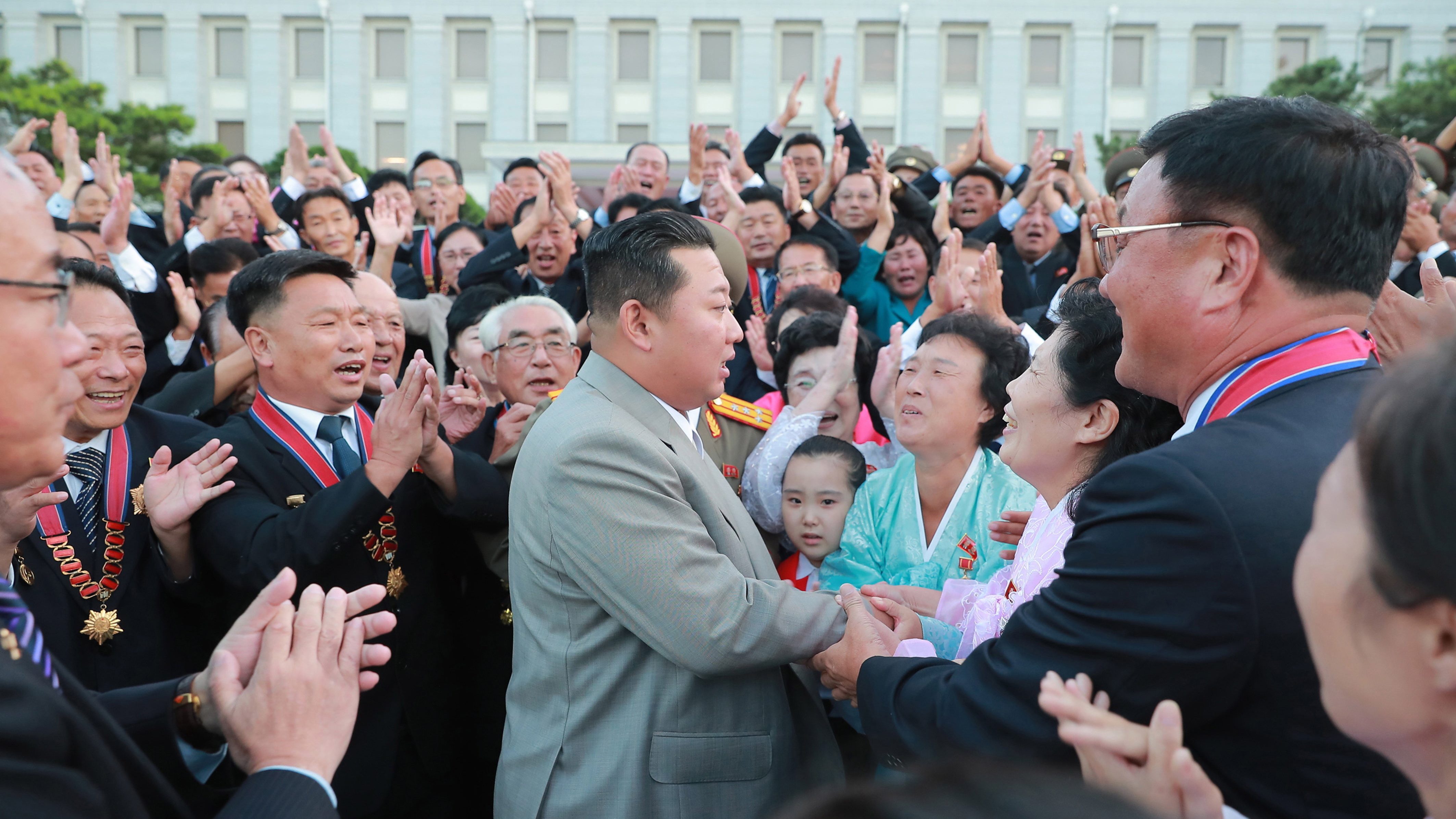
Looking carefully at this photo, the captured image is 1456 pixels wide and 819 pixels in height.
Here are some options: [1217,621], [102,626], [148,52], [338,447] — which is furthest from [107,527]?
[148,52]

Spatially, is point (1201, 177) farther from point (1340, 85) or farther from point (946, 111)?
point (946, 111)

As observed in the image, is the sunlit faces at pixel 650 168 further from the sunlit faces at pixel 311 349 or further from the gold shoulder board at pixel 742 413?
the sunlit faces at pixel 311 349

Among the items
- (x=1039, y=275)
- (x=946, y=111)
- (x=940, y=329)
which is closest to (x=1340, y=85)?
(x=946, y=111)

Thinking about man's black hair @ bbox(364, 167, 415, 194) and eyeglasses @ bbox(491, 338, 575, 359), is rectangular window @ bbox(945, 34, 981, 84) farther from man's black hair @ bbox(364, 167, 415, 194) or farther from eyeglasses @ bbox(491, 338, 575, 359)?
eyeglasses @ bbox(491, 338, 575, 359)

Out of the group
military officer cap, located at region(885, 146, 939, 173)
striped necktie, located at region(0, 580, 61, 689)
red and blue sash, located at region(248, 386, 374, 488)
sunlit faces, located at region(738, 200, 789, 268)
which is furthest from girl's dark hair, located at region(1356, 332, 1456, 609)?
military officer cap, located at region(885, 146, 939, 173)

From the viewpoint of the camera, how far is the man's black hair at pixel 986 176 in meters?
7.88

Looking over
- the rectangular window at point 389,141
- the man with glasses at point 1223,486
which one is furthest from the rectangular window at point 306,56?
the man with glasses at point 1223,486

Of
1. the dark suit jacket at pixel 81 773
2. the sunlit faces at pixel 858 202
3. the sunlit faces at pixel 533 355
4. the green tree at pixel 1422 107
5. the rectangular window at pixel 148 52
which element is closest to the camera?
the dark suit jacket at pixel 81 773

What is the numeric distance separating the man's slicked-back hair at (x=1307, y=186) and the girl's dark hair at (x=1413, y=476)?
0.78 m

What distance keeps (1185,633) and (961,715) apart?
15.0 inches

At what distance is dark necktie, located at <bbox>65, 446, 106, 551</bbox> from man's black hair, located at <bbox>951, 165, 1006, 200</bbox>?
6479 millimetres

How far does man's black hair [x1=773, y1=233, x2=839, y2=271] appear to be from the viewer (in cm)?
572

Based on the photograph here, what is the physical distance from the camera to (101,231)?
5.66 m

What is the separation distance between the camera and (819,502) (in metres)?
3.52
